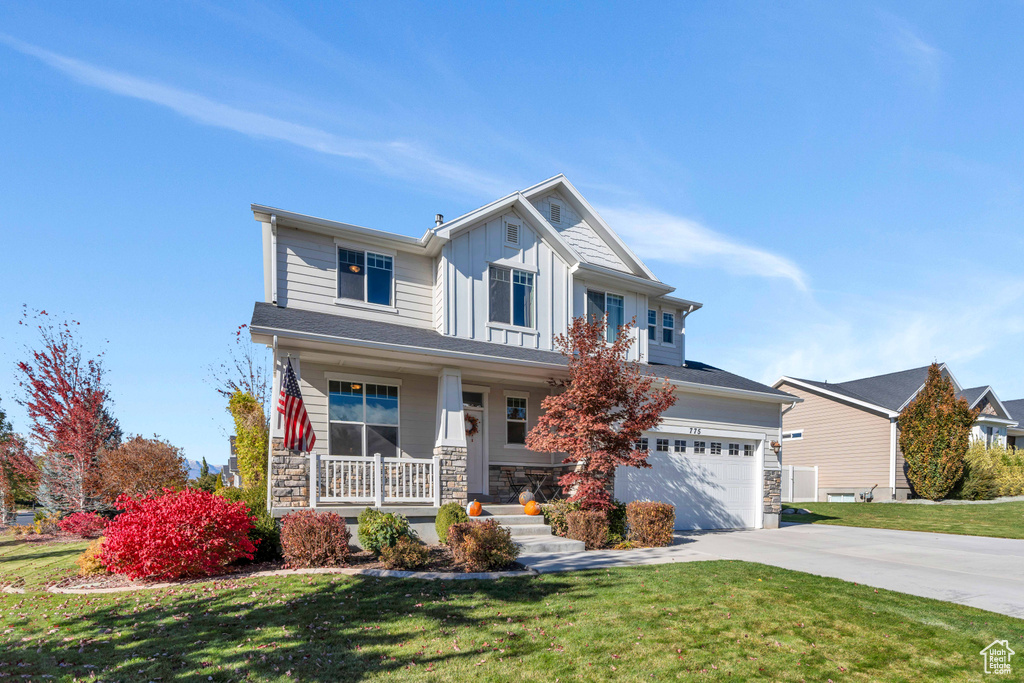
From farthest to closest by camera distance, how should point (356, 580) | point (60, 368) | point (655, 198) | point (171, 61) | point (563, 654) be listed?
point (60, 368) → point (655, 198) → point (171, 61) → point (356, 580) → point (563, 654)

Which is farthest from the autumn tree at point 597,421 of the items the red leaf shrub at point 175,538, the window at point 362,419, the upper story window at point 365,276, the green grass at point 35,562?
the green grass at point 35,562

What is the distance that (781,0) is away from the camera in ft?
37.5

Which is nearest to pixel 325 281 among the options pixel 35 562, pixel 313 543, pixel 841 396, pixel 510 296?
pixel 510 296

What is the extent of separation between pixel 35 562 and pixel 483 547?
959 centimetres

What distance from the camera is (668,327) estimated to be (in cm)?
1816

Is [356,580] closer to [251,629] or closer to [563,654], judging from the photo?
[251,629]

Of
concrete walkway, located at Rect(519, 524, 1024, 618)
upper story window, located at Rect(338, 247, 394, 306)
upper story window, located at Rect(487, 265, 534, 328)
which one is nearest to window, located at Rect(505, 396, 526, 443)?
upper story window, located at Rect(487, 265, 534, 328)

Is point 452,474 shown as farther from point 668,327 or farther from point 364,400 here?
point 668,327

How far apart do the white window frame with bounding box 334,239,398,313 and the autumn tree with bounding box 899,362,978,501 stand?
71.5ft

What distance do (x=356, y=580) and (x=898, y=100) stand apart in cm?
1487

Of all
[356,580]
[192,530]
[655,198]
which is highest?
[655,198]

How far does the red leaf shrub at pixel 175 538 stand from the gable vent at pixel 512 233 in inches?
359

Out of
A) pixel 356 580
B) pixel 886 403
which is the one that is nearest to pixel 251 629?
pixel 356 580

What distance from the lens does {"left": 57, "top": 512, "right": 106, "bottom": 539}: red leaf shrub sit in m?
14.7
